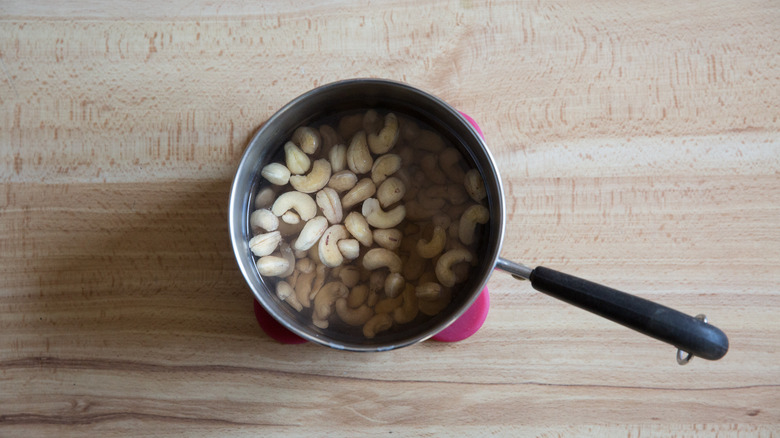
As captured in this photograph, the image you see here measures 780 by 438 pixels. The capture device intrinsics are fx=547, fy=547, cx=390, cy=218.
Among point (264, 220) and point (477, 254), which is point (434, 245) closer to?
point (477, 254)

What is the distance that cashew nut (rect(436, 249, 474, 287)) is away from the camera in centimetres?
50

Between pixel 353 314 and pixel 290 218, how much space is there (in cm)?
11

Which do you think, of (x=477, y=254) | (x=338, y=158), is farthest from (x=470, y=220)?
(x=338, y=158)

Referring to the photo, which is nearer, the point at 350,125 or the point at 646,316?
the point at 646,316

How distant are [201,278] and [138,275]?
69 mm

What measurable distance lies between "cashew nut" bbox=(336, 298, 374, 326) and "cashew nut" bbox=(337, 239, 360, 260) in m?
0.04

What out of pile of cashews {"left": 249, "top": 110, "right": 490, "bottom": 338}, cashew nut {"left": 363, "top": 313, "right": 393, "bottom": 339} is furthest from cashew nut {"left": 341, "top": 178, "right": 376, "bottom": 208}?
cashew nut {"left": 363, "top": 313, "right": 393, "bottom": 339}

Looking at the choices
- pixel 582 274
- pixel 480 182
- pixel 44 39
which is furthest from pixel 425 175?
pixel 44 39

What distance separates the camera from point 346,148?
524 mm

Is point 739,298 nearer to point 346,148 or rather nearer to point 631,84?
point 631,84

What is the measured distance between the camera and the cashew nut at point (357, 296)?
51 cm

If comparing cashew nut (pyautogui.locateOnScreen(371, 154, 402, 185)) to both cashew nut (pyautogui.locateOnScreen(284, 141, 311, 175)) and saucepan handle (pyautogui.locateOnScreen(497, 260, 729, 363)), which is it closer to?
cashew nut (pyautogui.locateOnScreen(284, 141, 311, 175))

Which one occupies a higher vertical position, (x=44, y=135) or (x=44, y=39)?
(x=44, y=39)

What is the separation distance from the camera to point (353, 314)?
51 centimetres
